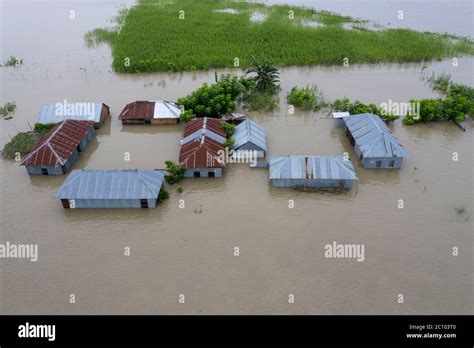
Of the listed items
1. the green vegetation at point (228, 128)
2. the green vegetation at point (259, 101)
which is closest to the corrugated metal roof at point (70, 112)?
the green vegetation at point (228, 128)

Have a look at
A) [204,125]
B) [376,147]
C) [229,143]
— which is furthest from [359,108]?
[204,125]

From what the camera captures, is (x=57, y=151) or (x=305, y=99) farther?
(x=305, y=99)

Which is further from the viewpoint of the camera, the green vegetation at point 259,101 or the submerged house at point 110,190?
the green vegetation at point 259,101

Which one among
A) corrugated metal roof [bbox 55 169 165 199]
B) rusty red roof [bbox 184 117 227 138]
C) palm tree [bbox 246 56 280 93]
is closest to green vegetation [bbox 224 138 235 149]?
rusty red roof [bbox 184 117 227 138]

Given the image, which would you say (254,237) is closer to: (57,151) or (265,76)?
(57,151)

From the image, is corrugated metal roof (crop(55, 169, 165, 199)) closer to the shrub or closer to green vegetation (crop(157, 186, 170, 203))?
green vegetation (crop(157, 186, 170, 203))

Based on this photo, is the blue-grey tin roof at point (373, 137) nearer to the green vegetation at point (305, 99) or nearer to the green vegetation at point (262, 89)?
the green vegetation at point (305, 99)
